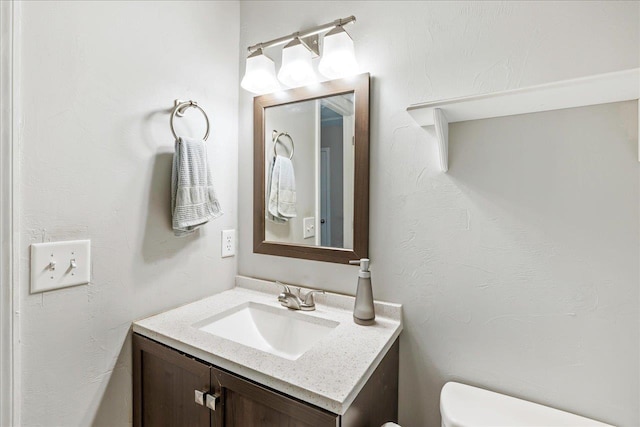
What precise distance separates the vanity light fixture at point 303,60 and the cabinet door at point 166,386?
100 centimetres

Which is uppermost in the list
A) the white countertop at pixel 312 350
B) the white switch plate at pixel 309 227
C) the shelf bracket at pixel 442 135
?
the shelf bracket at pixel 442 135

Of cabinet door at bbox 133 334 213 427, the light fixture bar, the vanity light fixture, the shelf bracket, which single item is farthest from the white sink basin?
the light fixture bar

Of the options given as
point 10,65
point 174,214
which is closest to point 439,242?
point 174,214

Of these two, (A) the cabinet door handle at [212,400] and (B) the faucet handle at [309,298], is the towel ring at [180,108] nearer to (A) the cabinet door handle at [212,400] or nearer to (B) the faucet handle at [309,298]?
(B) the faucet handle at [309,298]

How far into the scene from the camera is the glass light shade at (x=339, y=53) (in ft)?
3.43

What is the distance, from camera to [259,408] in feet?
2.47

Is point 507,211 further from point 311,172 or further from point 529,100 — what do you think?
point 311,172

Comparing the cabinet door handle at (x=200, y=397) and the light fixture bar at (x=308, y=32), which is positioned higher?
the light fixture bar at (x=308, y=32)

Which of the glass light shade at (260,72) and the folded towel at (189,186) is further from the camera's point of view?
the glass light shade at (260,72)

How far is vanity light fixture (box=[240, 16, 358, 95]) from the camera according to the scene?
105cm

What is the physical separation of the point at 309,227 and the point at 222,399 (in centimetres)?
64

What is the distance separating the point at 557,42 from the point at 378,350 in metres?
0.96

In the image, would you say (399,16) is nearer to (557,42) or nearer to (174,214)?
(557,42)

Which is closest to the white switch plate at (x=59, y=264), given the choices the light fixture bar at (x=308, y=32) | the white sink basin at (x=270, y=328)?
the white sink basin at (x=270, y=328)
